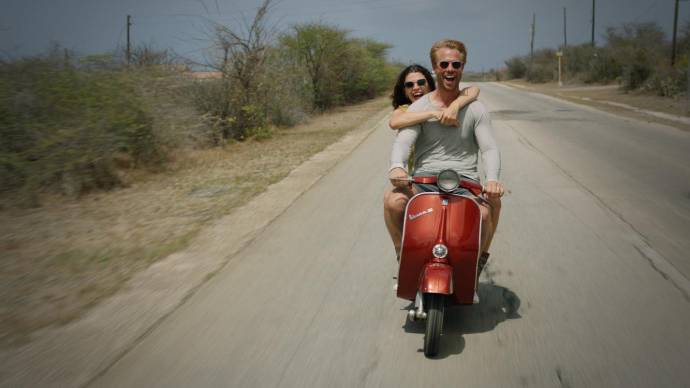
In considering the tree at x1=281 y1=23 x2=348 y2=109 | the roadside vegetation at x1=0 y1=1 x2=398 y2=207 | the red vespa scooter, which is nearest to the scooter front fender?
the red vespa scooter

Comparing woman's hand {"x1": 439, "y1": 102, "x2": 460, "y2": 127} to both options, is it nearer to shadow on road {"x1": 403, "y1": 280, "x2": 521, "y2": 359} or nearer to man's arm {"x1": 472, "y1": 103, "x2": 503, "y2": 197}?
man's arm {"x1": 472, "y1": 103, "x2": 503, "y2": 197}

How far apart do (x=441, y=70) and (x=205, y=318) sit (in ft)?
7.38

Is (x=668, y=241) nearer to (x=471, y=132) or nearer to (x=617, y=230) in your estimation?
(x=617, y=230)

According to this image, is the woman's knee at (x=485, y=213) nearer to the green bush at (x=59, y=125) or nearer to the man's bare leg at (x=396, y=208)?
the man's bare leg at (x=396, y=208)

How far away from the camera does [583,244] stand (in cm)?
563

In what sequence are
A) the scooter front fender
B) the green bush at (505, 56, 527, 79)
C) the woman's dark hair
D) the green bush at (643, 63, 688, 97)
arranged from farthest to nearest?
the green bush at (505, 56, 527, 79), the green bush at (643, 63, 688, 97), the woman's dark hair, the scooter front fender

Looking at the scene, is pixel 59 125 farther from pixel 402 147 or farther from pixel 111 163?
pixel 402 147

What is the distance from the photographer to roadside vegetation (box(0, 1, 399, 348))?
17.6 ft

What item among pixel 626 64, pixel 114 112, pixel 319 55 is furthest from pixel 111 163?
pixel 626 64

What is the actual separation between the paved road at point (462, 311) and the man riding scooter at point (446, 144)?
0.64 metres

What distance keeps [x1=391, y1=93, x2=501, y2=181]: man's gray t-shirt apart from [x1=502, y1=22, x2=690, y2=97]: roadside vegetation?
2807cm

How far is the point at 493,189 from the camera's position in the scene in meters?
3.51

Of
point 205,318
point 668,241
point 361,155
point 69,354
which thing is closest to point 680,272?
point 668,241

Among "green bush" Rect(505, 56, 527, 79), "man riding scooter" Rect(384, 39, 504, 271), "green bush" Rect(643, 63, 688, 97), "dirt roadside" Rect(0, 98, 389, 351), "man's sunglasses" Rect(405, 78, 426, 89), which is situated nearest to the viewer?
"man riding scooter" Rect(384, 39, 504, 271)
